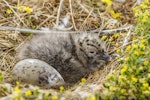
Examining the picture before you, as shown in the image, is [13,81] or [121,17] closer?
[13,81]

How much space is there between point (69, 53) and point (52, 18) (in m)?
0.90

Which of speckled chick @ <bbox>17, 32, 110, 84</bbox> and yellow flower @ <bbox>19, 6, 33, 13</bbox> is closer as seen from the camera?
speckled chick @ <bbox>17, 32, 110, 84</bbox>

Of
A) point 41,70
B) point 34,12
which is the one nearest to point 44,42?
point 41,70

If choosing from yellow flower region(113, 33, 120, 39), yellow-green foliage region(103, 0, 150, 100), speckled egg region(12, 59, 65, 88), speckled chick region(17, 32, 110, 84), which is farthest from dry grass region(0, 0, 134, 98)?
yellow-green foliage region(103, 0, 150, 100)

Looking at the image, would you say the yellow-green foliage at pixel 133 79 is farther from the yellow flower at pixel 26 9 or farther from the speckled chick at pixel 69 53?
the yellow flower at pixel 26 9

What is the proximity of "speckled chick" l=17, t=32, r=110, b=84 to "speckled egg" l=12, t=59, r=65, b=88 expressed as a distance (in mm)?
246

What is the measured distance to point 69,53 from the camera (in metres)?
5.38

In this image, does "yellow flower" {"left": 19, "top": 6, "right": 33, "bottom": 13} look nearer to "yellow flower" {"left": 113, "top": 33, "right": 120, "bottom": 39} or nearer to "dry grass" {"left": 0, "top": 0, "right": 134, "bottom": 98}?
"dry grass" {"left": 0, "top": 0, "right": 134, "bottom": 98}

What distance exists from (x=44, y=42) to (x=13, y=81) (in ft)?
2.07

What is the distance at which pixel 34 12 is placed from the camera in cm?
618

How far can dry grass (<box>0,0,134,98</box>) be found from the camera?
571 centimetres

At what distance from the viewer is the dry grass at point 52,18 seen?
18.7 ft

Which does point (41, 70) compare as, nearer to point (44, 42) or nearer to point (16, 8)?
point (44, 42)

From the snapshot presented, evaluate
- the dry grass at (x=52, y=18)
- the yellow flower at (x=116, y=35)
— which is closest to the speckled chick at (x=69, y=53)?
the dry grass at (x=52, y=18)
